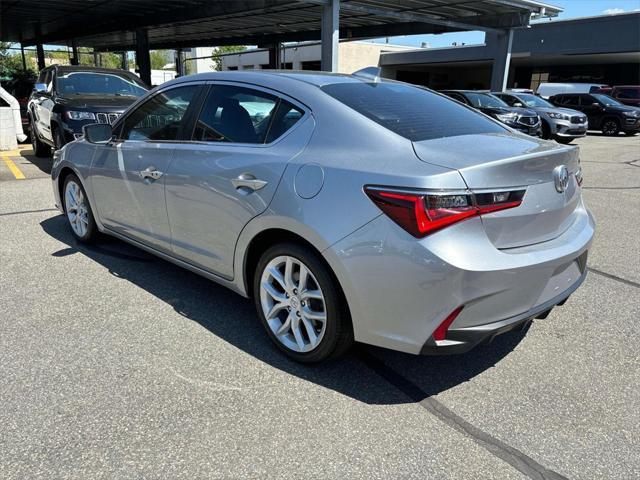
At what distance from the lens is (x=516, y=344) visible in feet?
10.9

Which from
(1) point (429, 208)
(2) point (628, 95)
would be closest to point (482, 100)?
(2) point (628, 95)

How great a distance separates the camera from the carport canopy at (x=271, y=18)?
17.4 m

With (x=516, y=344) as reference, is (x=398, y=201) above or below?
above

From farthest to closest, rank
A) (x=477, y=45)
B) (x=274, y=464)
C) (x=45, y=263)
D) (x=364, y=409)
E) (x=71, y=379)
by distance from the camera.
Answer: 1. (x=477, y=45)
2. (x=45, y=263)
3. (x=71, y=379)
4. (x=364, y=409)
5. (x=274, y=464)

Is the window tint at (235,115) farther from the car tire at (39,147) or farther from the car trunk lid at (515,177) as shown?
the car tire at (39,147)

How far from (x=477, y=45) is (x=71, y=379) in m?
41.0

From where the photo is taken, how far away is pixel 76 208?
508cm

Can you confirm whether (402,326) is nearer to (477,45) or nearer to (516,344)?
(516,344)

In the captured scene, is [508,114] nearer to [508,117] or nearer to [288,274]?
[508,117]

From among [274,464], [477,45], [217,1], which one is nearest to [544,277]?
[274,464]

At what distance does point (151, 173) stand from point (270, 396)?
76.8 inches

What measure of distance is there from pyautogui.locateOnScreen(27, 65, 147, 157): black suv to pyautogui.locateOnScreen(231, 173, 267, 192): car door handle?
6.10 meters

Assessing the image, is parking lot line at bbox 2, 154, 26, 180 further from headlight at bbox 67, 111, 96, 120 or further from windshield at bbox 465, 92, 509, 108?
windshield at bbox 465, 92, 509, 108

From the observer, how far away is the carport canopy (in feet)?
57.0
